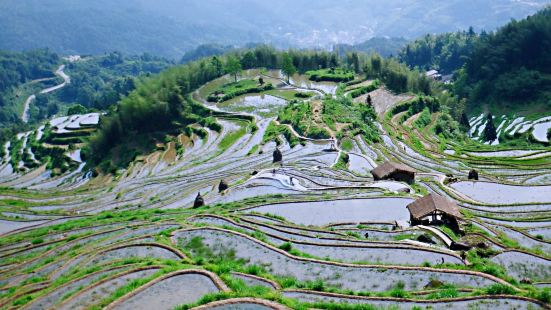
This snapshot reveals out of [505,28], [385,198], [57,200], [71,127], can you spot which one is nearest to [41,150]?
[71,127]

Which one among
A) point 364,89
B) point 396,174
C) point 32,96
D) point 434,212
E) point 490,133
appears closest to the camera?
point 434,212

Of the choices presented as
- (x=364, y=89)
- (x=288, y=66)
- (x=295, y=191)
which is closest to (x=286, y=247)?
(x=295, y=191)

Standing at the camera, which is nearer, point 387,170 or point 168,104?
point 387,170

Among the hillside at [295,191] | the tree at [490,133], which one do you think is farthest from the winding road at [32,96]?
the tree at [490,133]

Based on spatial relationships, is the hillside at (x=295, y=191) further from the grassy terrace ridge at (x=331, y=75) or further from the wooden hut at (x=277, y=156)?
the grassy terrace ridge at (x=331, y=75)

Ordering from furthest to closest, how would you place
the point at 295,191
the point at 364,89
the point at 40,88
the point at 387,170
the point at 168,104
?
the point at 40,88, the point at 364,89, the point at 168,104, the point at 387,170, the point at 295,191

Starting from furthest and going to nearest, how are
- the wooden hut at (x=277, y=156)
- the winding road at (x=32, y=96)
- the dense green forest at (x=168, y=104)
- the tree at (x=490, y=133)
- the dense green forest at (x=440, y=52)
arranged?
the winding road at (x=32, y=96) < the dense green forest at (x=440, y=52) < the dense green forest at (x=168, y=104) < the tree at (x=490, y=133) < the wooden hut at (x=277, y=156)

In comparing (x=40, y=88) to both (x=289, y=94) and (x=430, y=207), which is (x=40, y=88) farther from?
(x=430, y=207)
